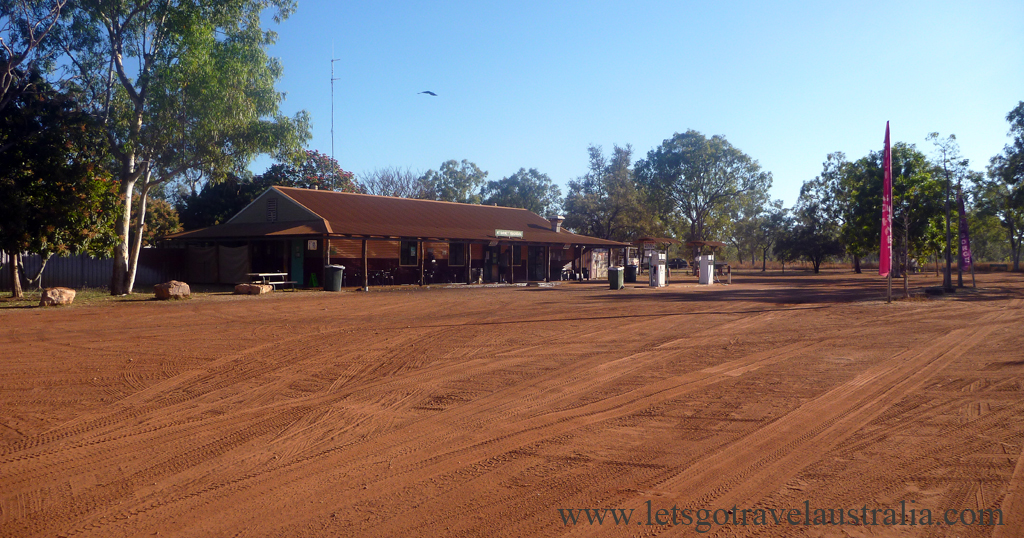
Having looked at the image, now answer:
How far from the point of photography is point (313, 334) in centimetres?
1262

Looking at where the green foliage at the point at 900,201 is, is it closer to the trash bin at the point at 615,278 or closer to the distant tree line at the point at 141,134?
the distant tree line at the point at 141,134

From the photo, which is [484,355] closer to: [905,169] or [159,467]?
[159,467]

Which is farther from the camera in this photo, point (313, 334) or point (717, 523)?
point (313, 334)

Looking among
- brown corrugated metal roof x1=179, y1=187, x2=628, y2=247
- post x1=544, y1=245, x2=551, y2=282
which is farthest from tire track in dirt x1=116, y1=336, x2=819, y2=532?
post x1=544, y1=245, x2=551, y2=282

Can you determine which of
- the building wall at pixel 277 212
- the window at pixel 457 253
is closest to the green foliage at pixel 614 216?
the window at pixel 457 253

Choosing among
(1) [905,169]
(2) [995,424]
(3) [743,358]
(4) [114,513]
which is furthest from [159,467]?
(1) [905,169]

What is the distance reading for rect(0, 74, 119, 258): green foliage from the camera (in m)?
17.8

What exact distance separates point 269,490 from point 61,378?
18.4 feet

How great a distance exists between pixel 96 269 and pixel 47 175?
32.5 ft

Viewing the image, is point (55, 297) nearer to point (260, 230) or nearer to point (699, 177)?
point (260, 230)

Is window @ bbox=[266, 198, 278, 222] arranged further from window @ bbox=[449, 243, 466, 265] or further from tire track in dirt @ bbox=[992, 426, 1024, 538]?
tire track in dirt @ bbox=[992, 426, 1024, 538]

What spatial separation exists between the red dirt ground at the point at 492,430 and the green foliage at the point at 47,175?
6936 mm

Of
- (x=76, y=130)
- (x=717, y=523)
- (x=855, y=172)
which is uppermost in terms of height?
(x=855, y=172)

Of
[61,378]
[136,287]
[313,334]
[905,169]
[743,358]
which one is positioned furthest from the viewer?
[905,169]
